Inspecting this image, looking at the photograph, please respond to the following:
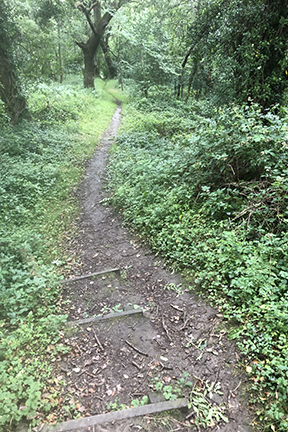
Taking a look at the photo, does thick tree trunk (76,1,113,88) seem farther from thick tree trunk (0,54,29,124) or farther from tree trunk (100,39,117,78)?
thick tree trunk (0,54,29,124)

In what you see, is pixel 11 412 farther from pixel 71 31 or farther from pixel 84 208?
pixel 71 31

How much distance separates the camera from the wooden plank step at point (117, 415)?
96.8 inches

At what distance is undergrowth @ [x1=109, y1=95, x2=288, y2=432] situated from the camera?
9.12 feet

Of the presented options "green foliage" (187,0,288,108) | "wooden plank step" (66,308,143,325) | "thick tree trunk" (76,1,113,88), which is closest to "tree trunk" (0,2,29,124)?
"green foliage" (187,0,288,108)

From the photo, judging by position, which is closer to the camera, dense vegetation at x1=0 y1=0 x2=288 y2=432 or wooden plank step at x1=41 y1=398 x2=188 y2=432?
wooden plank step at x1=41 y1=398 x2=188 y2=432

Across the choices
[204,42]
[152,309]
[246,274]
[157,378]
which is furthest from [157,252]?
[204,42]

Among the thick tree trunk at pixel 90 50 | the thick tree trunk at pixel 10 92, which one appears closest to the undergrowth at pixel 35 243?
the thick tree trunk at pixel 10 92

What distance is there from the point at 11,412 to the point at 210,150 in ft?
17.0

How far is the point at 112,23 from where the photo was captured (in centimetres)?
1997

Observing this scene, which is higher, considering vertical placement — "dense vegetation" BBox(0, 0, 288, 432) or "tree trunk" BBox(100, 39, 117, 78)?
"tree trunk" BBox(100, 39, 117, 78)

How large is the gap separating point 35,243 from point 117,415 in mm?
3792

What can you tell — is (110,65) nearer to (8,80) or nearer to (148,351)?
(8,80)

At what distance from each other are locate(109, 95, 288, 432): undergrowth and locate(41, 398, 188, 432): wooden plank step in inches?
32.7

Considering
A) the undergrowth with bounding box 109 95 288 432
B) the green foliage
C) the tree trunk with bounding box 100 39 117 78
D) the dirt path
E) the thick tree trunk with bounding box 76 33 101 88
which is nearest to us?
the dirt path
